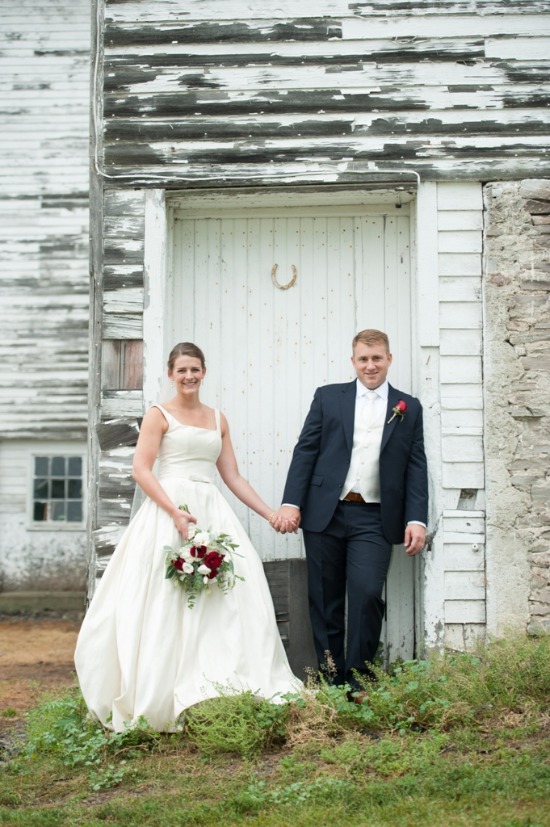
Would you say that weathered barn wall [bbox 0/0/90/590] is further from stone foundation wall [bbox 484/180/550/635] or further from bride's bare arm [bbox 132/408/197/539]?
stone foundation wall [bbox 484/180/550/635]

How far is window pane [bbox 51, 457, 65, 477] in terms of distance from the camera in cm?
1261

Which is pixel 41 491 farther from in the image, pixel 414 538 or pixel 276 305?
pixel 414 538

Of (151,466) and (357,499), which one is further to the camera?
(357,499)

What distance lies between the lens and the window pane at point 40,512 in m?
12.6

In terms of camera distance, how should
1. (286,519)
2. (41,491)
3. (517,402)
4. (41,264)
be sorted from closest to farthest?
(286,519) < (517,402) < (41,264) < (41,491)

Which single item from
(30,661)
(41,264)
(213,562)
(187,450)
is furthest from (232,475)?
(41,264)

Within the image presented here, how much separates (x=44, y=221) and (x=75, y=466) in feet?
10.9

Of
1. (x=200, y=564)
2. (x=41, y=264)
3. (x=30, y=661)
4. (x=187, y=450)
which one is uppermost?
(x=41, y=264)

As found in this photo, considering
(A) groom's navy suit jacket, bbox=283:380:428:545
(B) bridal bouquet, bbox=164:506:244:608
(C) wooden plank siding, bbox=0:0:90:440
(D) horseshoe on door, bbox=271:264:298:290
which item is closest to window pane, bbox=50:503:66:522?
(C) wooden plank siding, bbox=0:0:90:440

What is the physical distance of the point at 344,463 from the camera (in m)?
5.43

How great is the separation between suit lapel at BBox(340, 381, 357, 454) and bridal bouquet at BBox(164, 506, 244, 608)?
37.0 inches

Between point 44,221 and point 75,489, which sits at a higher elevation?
point 44,221

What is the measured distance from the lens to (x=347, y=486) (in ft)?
17.8

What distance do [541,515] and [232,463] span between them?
74.6 inches
